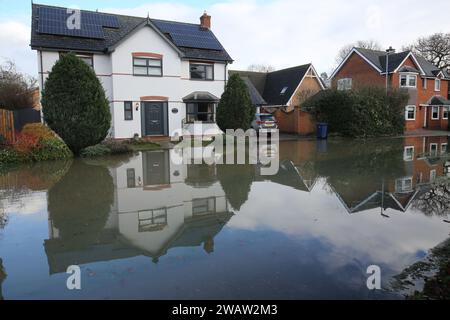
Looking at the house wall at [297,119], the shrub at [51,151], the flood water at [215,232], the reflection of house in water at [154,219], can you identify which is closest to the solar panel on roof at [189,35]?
the house wall at [297,119]

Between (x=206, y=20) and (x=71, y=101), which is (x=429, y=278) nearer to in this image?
(x=71, y=101)

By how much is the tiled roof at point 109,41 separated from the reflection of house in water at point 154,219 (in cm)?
1233

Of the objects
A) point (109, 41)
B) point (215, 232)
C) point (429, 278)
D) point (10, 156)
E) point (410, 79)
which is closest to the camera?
point (429, 278)

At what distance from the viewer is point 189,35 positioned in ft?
81.7

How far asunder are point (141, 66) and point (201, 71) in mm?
4395

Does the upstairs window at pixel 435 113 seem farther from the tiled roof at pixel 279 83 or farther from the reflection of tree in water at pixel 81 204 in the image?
the reflection of tree in water at pixel 81 204

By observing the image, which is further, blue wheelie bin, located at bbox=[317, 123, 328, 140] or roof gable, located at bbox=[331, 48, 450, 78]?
roof gable, located at bbox=[331, 48, 450, 78]

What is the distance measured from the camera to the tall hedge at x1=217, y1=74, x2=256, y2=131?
2164 cm

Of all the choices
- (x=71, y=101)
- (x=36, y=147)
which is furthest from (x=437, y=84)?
Answer: (x=36, y=147)

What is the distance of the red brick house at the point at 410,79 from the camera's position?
31828mm

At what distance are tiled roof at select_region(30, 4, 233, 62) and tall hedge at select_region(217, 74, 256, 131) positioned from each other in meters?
3.47

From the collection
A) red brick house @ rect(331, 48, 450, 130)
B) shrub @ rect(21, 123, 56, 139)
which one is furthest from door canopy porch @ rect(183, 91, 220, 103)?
red brick house @ rect(331, 48, 450, 130)

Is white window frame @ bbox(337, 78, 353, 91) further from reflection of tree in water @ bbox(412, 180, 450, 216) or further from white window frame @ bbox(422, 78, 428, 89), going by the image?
reflection of tree in water @ bbox(412, 180, 450, 216)

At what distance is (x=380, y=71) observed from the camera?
32.0 m
